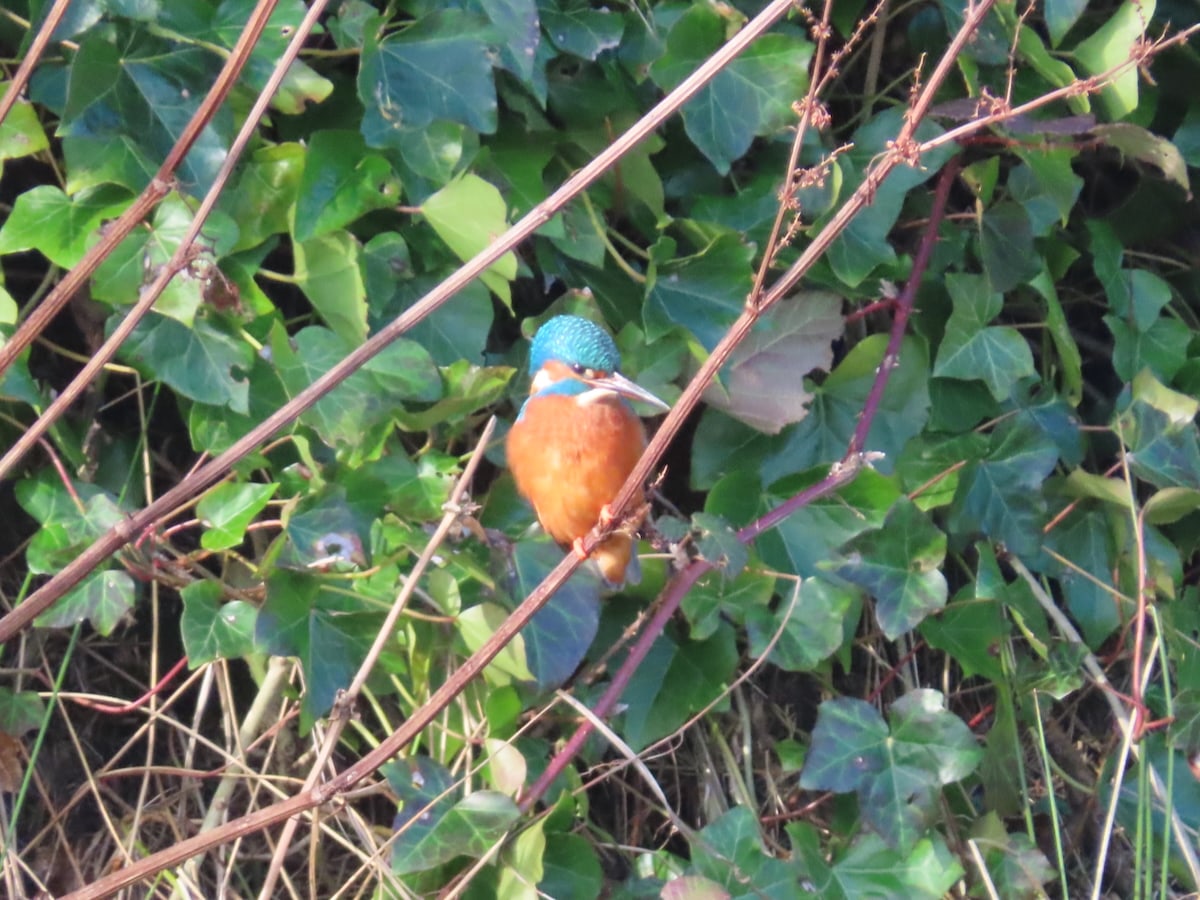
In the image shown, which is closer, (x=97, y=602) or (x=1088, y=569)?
(x=97, y=602)

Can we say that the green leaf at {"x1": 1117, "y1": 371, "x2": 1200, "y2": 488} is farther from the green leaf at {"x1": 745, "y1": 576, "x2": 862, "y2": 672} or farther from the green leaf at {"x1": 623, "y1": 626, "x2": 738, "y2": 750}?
the green leaf at {"x1": 623, "y1": 626, "x2": 738, "y2": 750}

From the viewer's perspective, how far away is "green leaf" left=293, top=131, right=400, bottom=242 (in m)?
1.62

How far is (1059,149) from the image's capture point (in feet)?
6.22

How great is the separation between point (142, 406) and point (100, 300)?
18 cm

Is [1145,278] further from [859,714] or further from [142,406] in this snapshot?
[142,406]

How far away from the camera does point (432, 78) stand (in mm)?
1614

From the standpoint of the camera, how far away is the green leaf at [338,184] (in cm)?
162

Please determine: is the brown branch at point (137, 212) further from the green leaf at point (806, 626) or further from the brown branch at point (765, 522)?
the green leaf at point (806, 626)

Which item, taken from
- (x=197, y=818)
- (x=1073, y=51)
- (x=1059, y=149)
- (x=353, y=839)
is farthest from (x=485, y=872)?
(x=1073, y=51)

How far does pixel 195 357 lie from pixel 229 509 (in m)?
0.20

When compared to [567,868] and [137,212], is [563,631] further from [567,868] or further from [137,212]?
[137,212]

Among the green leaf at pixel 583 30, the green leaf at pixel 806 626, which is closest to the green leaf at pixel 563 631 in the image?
the green leaf at pixel 806 626

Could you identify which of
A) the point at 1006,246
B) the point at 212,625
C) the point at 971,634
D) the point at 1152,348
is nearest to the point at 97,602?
the point at 212,625

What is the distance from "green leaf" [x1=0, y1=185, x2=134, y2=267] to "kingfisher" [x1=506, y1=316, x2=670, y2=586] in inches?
23.3
